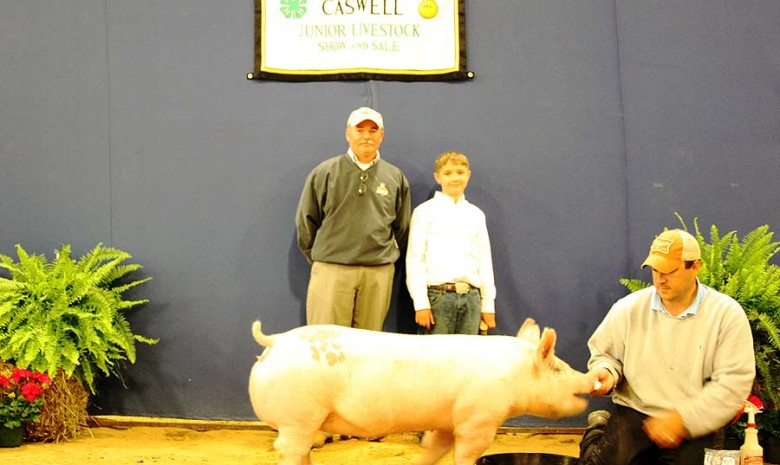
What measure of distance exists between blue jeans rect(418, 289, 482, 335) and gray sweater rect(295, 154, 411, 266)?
0.39 m

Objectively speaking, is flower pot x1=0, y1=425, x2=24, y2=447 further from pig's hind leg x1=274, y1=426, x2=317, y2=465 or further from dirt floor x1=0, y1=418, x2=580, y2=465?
pig's hind leg x1=274, y1=426, x2=317, y2=465

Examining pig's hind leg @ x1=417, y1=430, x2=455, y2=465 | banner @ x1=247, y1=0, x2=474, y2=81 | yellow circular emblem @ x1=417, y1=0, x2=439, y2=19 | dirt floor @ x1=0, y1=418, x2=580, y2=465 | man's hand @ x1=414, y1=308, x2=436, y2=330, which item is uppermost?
yellow circular emblem @ x1=417, y1=0, x2=439, y2=19

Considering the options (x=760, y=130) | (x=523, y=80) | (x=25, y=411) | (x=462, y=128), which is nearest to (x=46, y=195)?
(x=25, y=411)

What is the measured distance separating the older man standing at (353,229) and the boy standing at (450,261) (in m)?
0.18

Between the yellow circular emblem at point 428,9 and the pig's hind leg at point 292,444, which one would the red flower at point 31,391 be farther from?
the yellow circular emblem at point 428,9

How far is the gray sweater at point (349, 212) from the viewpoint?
→ 16.9ft

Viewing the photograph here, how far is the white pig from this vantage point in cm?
327

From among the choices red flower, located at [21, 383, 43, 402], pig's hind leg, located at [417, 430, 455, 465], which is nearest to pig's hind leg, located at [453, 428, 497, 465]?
pig's hind leg, located at [417, 430, 455, 465]

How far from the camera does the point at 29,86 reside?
5816mm

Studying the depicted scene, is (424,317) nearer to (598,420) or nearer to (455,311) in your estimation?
(455,311)

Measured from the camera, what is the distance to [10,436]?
5012mm

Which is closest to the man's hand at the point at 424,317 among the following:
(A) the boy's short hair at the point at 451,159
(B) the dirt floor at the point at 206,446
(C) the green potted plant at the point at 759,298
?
(B) the dirt floor at the point at 206,446

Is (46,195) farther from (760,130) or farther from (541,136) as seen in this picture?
(760,130)

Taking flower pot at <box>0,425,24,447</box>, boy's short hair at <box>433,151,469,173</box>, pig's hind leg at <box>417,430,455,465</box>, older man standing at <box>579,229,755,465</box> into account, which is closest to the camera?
older man standing at <box>579,229,755,465</box>
